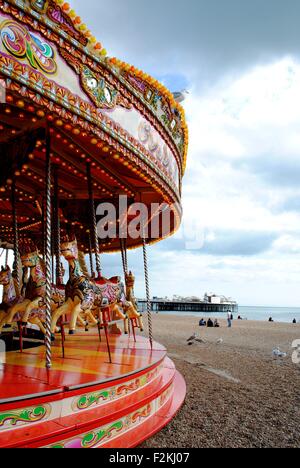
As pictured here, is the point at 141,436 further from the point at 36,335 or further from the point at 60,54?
the point at 36,335

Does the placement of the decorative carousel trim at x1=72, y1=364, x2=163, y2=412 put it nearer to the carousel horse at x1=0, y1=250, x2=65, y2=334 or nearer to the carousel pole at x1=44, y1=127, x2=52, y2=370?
the carousel pole at x1=44, y1=127, x2=52, y2=370

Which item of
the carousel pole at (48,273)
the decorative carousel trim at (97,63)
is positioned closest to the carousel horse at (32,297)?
the carousel pole at (48,273)

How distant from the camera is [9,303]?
18.0 feet

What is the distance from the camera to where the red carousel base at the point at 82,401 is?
2977 mm

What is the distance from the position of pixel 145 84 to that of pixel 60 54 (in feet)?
5.42

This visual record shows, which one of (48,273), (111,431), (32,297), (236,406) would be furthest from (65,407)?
(236,406)

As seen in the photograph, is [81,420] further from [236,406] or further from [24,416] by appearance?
[236,406]

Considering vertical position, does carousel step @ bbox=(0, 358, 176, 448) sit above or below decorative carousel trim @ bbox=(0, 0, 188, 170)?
below

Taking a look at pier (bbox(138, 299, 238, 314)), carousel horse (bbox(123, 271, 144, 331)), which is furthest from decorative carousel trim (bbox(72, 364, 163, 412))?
pier (bbox(138, 299, 238, 314))

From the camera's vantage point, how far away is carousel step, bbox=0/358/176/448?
Answer: 9.43ft

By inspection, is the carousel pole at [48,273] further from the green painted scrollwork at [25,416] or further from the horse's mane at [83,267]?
the green painted scrollwork at [25,416]

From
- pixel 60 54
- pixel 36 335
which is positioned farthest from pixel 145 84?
pixel 36 335

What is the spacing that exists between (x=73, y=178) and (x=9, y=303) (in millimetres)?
3776

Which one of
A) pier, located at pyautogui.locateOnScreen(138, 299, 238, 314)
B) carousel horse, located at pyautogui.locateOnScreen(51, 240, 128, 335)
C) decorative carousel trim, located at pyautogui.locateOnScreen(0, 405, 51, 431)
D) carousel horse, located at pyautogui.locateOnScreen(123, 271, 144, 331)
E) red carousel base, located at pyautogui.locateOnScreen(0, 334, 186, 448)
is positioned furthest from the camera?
pier, located at pyautogui.locateOnScreen(138, 299, 238, 314)
